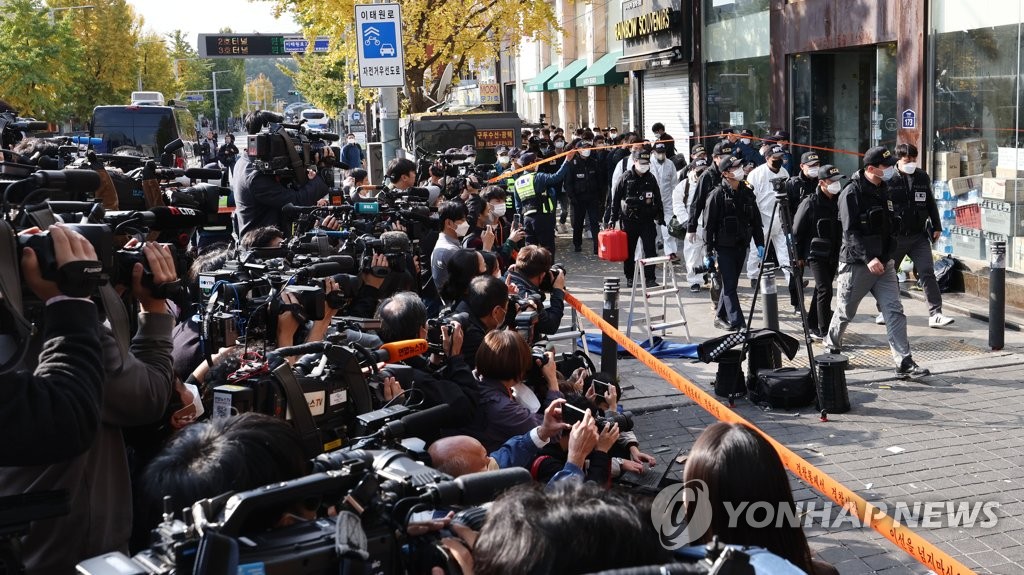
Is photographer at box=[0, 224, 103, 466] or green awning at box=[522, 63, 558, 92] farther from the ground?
green awning at box=[522, 63, 558, 92]

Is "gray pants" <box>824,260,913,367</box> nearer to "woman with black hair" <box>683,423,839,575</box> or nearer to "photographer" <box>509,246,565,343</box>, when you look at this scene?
"photographer" <box>509,246,565,343</box>

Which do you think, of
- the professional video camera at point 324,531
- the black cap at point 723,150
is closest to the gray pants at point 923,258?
Result: the black cap at point 723,150

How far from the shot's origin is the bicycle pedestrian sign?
40.1 feet

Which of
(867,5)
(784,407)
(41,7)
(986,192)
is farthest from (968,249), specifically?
(41,7)

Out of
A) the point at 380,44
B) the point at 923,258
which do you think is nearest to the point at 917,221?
the point at 923,258

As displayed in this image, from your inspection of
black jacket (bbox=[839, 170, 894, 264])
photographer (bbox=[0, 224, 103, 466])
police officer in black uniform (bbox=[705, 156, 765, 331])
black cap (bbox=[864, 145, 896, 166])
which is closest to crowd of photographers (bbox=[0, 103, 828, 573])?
photographer (bbox=[0, 224, 103, 466])

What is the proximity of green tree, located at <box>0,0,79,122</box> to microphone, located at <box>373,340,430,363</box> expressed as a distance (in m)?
30.9

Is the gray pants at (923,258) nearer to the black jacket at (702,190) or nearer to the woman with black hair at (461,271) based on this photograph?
the black jacket at (702,190)

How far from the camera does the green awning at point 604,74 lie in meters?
29.1

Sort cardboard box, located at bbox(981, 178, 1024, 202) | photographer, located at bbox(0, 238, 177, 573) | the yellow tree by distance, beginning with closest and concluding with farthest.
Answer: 1. photographer, located at bbox(0, 238, 177, 573)
2. cardboard box, located at bbox(981, 178, 1024, 202)
3. the yellow tree

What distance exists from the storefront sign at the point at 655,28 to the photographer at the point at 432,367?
60.5ft

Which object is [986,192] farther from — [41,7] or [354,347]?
[41,7]

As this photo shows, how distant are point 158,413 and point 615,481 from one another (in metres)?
2.57

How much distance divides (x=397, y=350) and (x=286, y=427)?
1.39 metres
